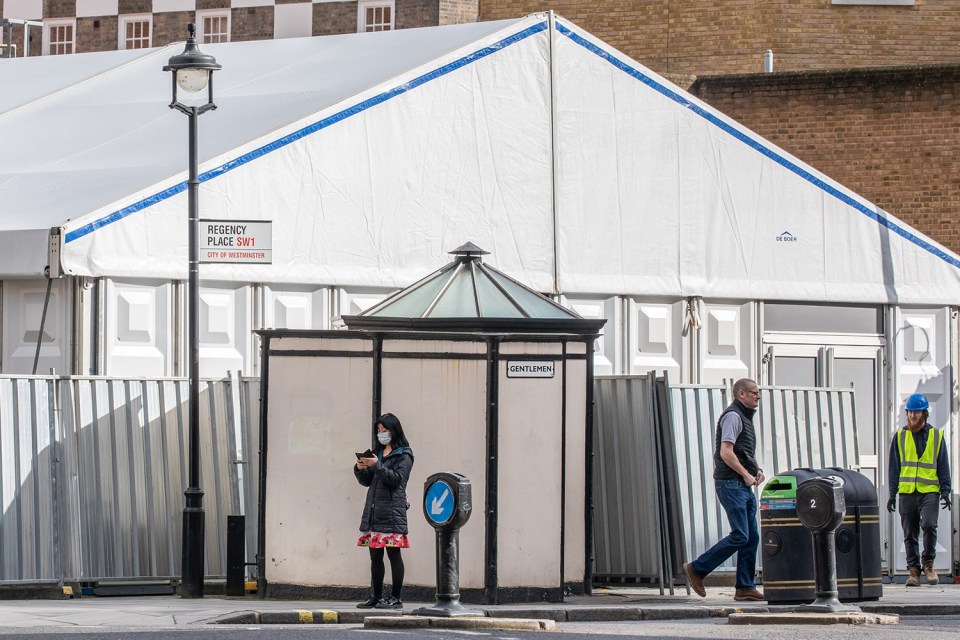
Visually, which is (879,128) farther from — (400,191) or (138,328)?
(138,328)

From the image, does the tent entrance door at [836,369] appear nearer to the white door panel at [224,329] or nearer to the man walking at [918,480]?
the man walking at [918,480]

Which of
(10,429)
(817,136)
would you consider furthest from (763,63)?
(10,429)

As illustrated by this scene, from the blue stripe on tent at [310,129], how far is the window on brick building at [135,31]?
2263 cm

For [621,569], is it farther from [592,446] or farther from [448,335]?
[448,335]

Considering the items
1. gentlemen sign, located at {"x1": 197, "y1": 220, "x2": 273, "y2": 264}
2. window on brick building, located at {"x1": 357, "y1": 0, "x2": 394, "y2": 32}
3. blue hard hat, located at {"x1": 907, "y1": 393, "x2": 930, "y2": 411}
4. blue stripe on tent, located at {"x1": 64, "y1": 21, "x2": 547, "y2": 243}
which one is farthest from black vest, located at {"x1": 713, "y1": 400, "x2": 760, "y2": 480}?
window on brick building, located at {"x1": 357, "y1": 0, "x2": 394, "y2": 32}

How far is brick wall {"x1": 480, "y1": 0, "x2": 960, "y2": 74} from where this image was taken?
30812 mm

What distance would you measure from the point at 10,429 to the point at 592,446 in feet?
15.0

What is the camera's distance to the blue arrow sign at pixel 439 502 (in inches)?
462

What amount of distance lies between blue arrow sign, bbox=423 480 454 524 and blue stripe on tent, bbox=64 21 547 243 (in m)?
4.27

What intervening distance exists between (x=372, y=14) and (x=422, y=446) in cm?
2430

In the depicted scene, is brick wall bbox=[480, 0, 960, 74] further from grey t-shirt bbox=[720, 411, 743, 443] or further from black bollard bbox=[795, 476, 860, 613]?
black bollard bbox=[795, 476, 860, 613]

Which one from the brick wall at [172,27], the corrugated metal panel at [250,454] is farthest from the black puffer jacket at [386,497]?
the brick wall at [172,27]

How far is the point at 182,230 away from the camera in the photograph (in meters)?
15.0

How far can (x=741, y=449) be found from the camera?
13.7m
